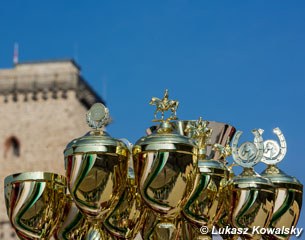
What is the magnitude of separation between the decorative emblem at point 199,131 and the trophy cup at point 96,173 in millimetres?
746

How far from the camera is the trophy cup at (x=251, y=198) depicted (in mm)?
5281

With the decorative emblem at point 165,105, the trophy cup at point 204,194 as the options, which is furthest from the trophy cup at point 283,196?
the decorative emblem at point 165,105

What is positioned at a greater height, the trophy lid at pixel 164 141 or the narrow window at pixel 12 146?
the narrow window at pixel 12 146

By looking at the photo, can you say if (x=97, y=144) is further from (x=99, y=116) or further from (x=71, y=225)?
(x=71, y=225)

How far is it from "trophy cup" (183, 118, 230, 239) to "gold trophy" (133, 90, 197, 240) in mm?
254

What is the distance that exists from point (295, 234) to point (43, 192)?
183 centimetres

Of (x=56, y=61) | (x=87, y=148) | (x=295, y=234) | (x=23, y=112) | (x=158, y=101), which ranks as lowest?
(x=295, y=234)

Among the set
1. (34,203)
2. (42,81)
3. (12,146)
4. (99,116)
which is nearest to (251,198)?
(99,116)

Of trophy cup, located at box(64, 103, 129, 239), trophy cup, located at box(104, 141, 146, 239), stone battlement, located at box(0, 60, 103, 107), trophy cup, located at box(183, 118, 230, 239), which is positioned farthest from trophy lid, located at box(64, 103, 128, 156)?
stone battlement, located at box(0, 60, 103, 107)

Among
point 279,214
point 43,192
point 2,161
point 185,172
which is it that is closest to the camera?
point 185,172

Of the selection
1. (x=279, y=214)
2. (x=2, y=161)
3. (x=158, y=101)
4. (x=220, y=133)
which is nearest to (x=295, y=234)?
(x=279, y=214)

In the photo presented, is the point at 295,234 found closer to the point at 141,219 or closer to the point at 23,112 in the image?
the point at 141,219

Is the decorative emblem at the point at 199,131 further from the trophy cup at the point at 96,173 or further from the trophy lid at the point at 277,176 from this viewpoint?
the trophy cup at the point at 96,173

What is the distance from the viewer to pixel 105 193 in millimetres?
4758
